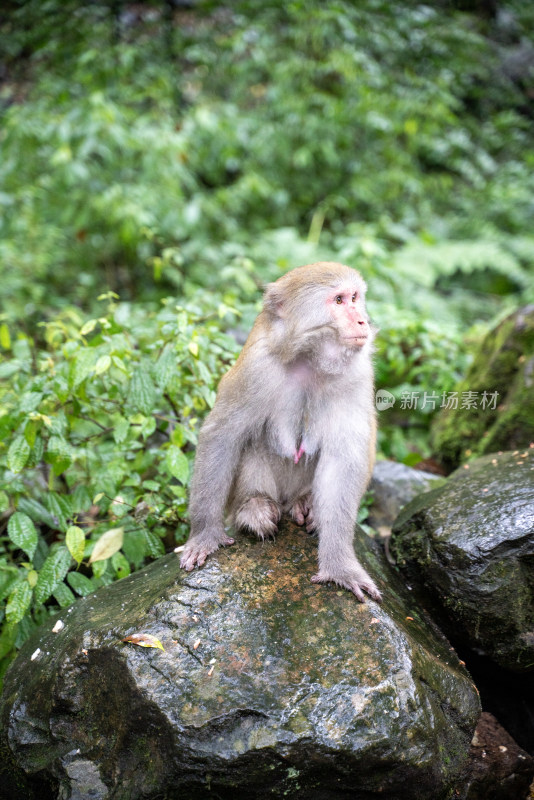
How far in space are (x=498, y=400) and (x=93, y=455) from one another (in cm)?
298

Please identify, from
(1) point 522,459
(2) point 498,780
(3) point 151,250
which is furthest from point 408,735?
(3) point 151,250

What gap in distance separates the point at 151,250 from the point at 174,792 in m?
6.41

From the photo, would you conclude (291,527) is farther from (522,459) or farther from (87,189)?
(87,189)

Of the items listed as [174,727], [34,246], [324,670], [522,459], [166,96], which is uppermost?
[166,96]

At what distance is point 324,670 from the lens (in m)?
2.44

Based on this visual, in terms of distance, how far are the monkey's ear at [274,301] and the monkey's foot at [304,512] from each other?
2.98 feet

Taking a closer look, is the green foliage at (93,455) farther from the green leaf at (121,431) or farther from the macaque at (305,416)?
the macaque at (305,416)

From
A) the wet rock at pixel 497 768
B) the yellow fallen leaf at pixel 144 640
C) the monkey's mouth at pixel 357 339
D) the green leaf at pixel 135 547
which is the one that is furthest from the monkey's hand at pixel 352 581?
the green leaf at pixel 135 547

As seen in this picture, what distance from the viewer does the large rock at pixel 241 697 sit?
7.40 feet

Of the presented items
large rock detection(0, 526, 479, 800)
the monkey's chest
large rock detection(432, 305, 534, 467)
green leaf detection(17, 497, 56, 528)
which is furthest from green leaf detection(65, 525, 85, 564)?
large rock detection(432, 305, 534, 467)

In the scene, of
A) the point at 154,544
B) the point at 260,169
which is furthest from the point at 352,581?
the point at 260,169

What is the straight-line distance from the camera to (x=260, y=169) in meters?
8.77

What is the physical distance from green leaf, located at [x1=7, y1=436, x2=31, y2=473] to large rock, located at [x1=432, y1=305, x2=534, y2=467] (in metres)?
3.04

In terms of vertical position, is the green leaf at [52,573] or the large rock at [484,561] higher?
the large rock at [484,561]
